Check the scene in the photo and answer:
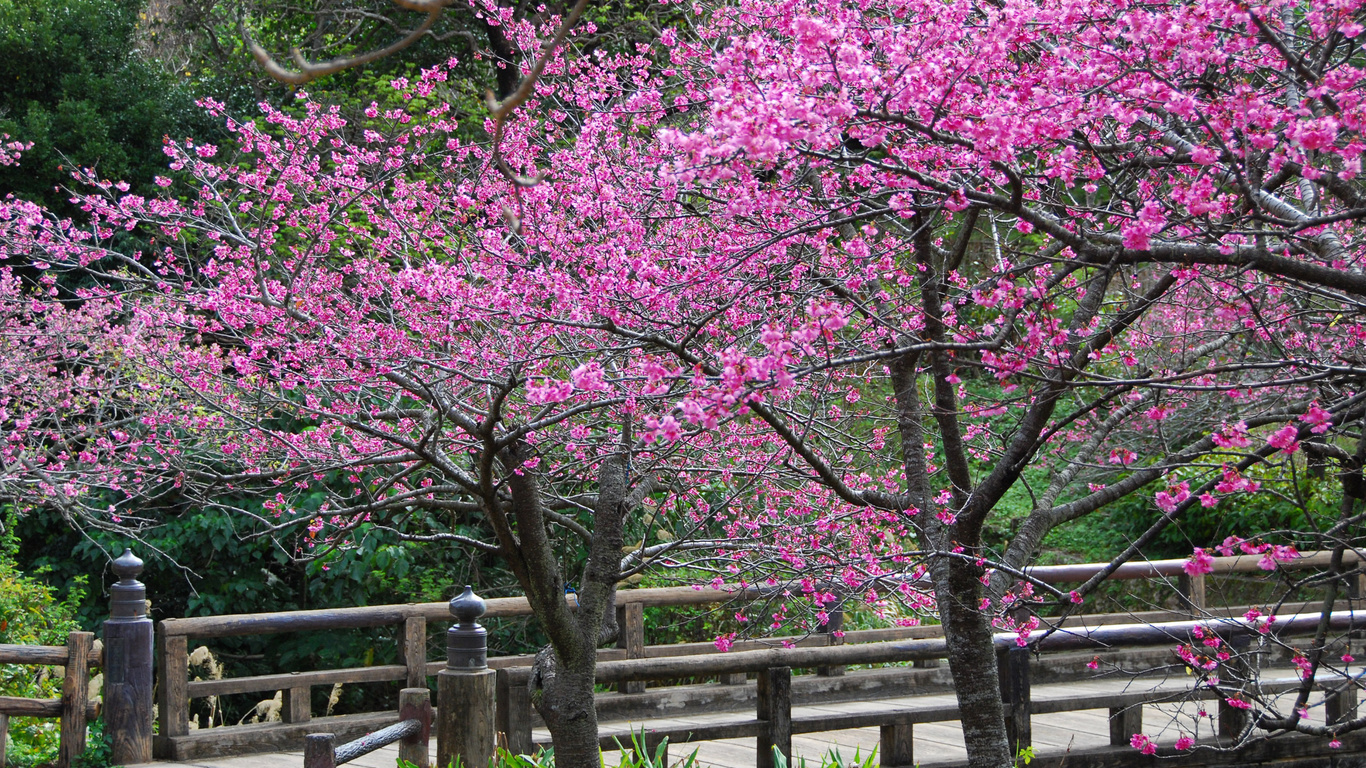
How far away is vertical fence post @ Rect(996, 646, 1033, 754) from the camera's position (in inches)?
250

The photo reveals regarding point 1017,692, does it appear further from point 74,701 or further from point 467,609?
point 74,701

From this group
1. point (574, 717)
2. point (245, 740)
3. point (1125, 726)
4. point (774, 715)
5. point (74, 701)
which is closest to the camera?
point (574, 717)

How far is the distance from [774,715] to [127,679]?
13.1ft

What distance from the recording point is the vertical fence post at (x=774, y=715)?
5.92 m

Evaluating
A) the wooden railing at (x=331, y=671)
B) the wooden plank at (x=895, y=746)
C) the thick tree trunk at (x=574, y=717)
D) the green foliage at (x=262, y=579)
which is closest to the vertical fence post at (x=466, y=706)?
the thick tree trunk at (x=574, y=717)

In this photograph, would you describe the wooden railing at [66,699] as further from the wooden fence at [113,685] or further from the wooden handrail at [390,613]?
the wooden handrail at [390,613]

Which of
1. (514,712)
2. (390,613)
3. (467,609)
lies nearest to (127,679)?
(390,613)

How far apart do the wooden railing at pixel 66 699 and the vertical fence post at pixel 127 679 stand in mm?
130

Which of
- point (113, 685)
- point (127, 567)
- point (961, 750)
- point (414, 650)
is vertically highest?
point (127, 567)

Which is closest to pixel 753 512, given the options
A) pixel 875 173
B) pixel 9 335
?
pixel 875 173

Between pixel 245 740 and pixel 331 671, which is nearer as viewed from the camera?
pixel 245 740

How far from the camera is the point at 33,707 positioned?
6945 mm

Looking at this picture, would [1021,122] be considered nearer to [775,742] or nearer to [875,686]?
[775,742]

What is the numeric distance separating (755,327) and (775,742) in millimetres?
2152
